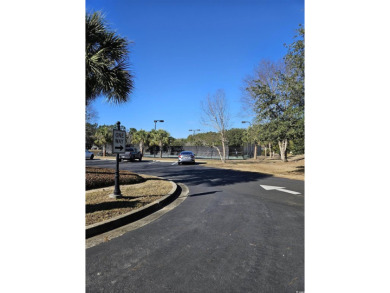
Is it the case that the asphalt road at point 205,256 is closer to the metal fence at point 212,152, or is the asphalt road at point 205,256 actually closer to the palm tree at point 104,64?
the palm tree at point 104,64

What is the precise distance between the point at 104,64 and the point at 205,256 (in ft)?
19.0

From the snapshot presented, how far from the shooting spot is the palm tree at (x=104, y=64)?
5.90 metres

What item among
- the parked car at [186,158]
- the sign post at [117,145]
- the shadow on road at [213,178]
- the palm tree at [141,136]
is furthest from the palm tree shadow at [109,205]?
the palm tree at [141,136]

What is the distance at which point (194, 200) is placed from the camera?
5.15 meters

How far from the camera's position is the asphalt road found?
1.85 metres

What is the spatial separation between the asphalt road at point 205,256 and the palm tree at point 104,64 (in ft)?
15.6

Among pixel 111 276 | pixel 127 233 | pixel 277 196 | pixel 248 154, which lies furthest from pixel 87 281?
pixel 248 154

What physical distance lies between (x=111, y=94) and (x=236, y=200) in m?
5.62

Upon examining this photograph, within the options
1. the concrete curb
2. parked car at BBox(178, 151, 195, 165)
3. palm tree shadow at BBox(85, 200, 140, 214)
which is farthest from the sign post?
parked car at BBox(178, 151, 195, 165)

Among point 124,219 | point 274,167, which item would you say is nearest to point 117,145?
point 124,219
